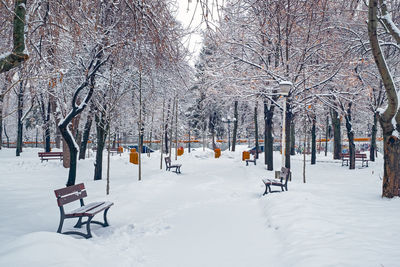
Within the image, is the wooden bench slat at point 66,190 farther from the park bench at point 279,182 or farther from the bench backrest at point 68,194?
the park bench at point 279,182

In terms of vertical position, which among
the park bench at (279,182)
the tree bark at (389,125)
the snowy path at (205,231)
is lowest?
the snowy path at (205,231)

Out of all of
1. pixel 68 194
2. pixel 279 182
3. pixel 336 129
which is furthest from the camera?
pixel 336 129

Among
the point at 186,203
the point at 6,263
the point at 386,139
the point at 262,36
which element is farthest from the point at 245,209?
the point at 262,36

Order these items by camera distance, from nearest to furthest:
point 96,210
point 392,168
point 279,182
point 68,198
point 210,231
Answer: point 96,210 → point 68,198 → point 210,231 → point 392,168 → point 279,182

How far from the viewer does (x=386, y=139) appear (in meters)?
7.23

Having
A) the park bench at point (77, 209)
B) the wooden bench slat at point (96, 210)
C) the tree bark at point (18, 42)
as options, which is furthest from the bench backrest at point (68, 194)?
the tree bark at point (18, 42)

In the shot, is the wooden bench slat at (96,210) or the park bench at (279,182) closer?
the wooden bench slat at (96,210)

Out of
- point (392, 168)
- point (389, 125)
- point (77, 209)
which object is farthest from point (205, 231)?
point (389, 125)

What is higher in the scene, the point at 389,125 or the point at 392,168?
the point at 389,125

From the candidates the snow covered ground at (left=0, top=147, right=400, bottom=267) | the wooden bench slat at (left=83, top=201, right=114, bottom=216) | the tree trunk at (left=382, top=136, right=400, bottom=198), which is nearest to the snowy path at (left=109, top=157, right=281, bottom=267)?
the snow covered ground at (left=0, top=147, right=400, bottom=267)

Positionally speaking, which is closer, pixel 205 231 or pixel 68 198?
pixel 68 198

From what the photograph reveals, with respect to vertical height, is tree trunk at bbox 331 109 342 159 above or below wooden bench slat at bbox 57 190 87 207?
above

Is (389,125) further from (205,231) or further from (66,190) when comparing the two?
(66,190)

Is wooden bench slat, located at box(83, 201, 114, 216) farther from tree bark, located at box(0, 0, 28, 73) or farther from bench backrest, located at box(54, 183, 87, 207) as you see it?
tree bark, located at box(0, 0, 28, 73)
